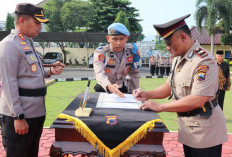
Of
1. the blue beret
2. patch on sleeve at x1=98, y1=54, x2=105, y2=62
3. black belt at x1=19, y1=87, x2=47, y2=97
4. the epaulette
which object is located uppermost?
the blue beret

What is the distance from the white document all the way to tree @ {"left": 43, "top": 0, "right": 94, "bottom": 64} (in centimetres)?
2943

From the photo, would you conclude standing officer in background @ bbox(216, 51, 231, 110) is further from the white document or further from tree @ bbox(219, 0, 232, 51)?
tree @ bbox(219, 0, 232, 51)

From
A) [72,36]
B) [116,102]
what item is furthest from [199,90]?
[72,36]

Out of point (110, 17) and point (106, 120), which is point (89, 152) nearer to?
point (106, 120)

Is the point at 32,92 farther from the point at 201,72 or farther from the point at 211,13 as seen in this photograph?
the point at 211,13

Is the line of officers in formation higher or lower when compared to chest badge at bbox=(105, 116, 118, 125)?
lower

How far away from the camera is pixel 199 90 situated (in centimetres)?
177

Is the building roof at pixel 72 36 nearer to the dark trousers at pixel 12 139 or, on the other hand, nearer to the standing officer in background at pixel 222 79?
the standing officer in background at pixel 222 79

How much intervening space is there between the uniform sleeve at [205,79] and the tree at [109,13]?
100 feet

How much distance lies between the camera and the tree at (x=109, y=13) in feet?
104

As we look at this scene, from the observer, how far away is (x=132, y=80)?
3219 millimetres

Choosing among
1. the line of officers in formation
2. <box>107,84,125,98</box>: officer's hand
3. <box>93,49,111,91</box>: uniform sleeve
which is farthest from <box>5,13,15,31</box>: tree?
<box>107,84,125,98</box>: officer's hand

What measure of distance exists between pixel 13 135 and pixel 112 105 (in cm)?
97

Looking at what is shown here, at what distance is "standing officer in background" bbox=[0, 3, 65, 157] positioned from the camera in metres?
2.10
